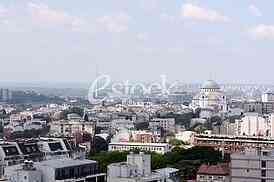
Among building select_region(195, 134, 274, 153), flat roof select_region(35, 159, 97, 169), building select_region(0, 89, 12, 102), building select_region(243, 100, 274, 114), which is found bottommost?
building select_region(195, 134, 274, 153)

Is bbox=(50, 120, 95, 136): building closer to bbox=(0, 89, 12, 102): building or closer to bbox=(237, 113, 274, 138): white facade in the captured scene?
bbox=(237, 113, 274, 138): white facade

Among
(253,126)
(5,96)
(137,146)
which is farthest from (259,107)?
(5,96)

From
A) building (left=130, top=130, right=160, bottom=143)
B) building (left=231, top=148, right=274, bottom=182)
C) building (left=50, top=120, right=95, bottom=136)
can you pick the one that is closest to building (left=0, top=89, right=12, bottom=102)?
building (left=50, top=120, right=95, bottom=136)

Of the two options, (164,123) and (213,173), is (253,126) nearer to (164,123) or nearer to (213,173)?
(164,123)

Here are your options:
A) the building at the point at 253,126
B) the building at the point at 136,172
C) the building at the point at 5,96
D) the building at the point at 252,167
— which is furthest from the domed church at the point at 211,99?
the building at the point at 252,167

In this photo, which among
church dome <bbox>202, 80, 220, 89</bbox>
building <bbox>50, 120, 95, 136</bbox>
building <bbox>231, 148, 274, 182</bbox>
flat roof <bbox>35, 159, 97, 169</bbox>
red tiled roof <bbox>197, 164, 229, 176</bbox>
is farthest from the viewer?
church dome <bbox>202, 80, 220, 89</bbox>

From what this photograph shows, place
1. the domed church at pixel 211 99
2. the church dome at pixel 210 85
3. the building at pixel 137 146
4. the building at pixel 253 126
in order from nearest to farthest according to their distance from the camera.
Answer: the building at pixel 137 146, the building at pixel 253 126, the domed church at pixel 211 99, the church dome at pixel 210 85

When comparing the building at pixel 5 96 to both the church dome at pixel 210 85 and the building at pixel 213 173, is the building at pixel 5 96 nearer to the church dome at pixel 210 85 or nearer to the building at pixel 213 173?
the church dome at pixel 210 85
